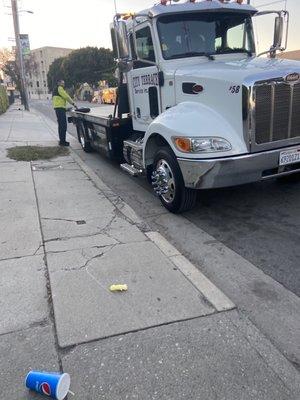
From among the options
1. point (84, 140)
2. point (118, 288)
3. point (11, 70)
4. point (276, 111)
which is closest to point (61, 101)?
point (84, 140)

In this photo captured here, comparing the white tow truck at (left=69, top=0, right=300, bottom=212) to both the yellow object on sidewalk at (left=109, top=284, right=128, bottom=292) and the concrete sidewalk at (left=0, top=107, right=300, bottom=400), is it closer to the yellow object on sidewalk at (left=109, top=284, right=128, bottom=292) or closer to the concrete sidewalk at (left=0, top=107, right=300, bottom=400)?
the concrete sidewalk at (left=0, top=107, right=300, bottom=400)

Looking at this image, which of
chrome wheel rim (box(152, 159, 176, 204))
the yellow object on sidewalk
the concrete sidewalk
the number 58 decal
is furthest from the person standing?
the yellow object on sidewalk

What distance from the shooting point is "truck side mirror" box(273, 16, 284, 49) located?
652 cm

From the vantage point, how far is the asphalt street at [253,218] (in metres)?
4.23

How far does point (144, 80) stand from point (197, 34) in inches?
45.5

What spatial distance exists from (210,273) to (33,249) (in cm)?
203

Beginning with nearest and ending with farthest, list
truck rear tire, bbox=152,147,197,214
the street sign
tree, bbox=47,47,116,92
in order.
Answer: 1. truck rear tire, bbox=152,147,197,214
2. the street sign
3. tree, bbox=47,47,116,92

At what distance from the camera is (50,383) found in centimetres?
243

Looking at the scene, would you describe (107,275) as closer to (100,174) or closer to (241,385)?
(241,385)

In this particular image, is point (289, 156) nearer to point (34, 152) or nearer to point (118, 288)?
point (118, 288)

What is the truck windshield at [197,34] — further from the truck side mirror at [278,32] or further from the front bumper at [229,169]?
the front bumper at [229,169]

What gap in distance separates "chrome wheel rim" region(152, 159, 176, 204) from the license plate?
1.43 m

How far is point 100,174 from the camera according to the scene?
8.75 meters

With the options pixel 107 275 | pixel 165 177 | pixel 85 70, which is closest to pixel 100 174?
pixel 165 177
